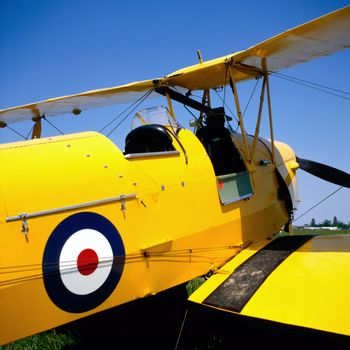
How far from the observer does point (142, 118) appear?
14.6ft

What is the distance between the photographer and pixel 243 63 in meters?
4.99

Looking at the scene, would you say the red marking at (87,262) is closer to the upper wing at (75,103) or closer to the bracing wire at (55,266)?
the bracing wire at (55,266)

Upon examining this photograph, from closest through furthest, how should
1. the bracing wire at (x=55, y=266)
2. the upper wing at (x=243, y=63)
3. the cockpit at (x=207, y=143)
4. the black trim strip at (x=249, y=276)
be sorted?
the bracing wire at (x=55, y=266)
the black trim strip at (x=249, y=276)
the cockpit at (x=207, y=143)
the upper wing at (x=243, y=63)

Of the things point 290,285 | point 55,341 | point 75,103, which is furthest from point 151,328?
point 75,103

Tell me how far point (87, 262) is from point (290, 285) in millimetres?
1652

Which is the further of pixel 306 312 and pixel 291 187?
pixel 291 187

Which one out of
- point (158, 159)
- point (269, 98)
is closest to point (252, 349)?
point (158, 159)

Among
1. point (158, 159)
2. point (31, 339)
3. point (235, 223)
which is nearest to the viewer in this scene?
point (158, 159)

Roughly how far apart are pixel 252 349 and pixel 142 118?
8.48ft

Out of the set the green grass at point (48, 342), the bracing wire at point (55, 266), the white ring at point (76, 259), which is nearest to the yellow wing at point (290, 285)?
the bracing wire at point (55, 266)

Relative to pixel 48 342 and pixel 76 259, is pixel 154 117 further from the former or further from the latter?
pixel 48 342

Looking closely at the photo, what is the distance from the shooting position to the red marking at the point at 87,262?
2.85 meters

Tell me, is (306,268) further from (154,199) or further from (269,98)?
(269,98)

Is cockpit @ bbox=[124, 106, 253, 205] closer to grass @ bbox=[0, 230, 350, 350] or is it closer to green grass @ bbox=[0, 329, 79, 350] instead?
grass @ bbox=[0, 230, 350, 350]
